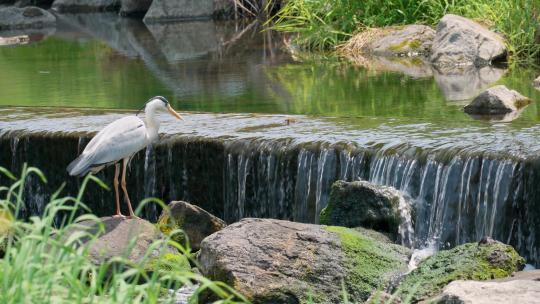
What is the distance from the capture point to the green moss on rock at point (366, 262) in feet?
21.9

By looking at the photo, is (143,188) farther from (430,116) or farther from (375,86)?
(375,86)

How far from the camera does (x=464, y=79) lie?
44.1 feet

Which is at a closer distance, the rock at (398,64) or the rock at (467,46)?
the rock at (398,64)

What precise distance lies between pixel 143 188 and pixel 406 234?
2.36m

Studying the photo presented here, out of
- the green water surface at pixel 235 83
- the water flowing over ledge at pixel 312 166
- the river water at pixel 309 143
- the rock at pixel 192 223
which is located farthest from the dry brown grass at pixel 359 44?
the rock at pixel 192 223

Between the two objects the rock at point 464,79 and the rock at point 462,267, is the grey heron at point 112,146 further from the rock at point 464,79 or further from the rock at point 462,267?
the rock at point 464,79

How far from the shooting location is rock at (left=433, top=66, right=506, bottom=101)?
12.1 m

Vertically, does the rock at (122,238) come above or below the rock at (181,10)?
below

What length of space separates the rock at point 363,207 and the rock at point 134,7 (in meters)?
20.5

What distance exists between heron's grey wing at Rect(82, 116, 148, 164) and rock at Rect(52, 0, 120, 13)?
22621mm

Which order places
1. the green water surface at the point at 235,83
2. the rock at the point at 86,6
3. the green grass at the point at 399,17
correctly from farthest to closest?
1. the rock at the point at 86,6
2. the green grass at the point at 399,17
3. the green water surface at the point at 235,83

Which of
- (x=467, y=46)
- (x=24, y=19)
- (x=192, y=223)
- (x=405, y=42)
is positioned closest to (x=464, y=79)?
(x=467, y=46)

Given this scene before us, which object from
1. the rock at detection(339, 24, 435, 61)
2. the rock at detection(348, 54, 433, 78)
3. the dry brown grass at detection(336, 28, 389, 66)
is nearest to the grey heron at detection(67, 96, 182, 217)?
the rock at detection(348, 54, 433, 78)

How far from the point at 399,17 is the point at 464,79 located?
13.9 ft
